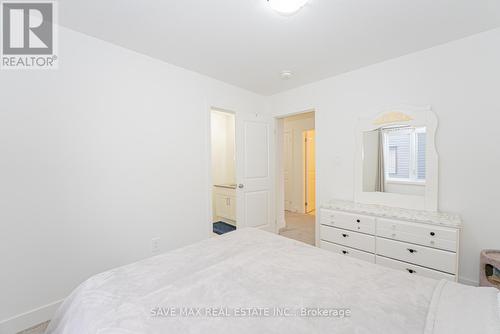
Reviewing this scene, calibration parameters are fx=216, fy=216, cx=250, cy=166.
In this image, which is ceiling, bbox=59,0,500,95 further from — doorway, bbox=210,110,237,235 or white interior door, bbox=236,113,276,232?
doorway, bbox=210,110,237,235

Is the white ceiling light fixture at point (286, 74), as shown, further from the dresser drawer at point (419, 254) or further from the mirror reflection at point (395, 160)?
the dresser drawer at point (419, 254)

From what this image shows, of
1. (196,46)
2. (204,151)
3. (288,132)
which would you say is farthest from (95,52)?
(288,132)

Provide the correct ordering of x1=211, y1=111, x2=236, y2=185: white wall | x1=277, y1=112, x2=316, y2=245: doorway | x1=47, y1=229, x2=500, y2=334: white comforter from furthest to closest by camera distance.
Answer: x1=277, y1=112, x2=316, y2=245: doorway < x1=211, y1=111, x2=236, y2=185: white wall < x1=47, y1=229, x2=500, y2=334: white comforter

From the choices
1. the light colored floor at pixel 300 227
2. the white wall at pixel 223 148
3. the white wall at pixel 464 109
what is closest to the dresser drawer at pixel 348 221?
the white wall at pixel 464 109

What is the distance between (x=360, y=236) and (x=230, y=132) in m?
3.27

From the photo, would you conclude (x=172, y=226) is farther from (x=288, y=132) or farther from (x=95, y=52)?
(x=288, y=132)

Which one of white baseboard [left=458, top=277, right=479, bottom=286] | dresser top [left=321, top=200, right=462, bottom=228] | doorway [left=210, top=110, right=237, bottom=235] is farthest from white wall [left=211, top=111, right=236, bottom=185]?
white baseboard [left=458, top=277, right=479, bottom=286]

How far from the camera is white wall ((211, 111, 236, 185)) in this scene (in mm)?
4676

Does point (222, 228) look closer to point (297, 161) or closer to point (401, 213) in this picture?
point (297, 161)

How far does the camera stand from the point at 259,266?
1.32 m

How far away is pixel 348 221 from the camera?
250 centimetres

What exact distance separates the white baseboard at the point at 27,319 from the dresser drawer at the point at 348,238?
2752 mm

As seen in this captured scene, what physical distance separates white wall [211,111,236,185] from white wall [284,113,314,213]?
5.62 feet

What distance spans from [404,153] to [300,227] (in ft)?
8.04
